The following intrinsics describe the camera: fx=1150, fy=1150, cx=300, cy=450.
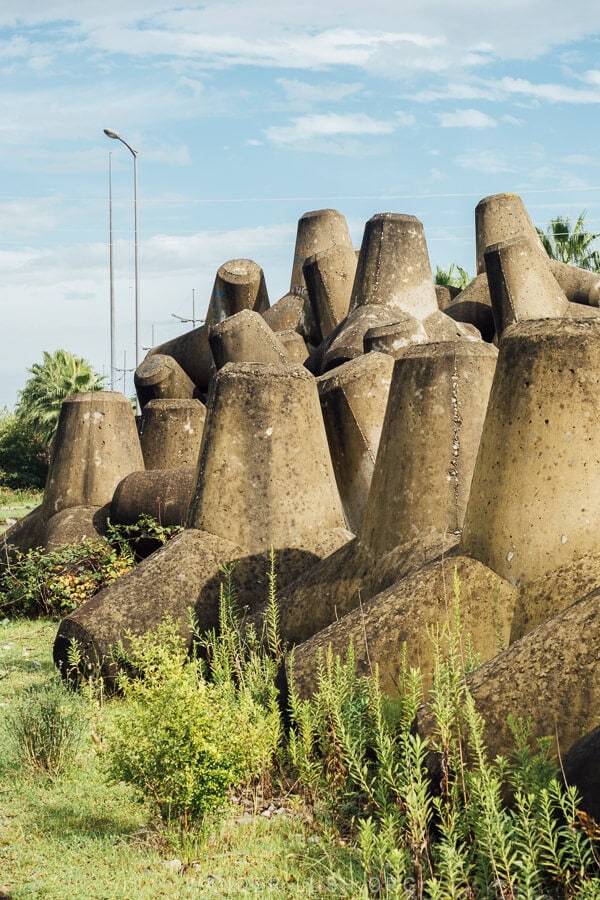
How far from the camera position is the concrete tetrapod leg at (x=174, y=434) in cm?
1149

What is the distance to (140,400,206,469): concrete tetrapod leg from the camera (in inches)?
452

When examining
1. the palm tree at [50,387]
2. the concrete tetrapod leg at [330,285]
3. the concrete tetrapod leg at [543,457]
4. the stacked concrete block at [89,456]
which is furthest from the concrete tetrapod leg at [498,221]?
the palm tree at [50,387]

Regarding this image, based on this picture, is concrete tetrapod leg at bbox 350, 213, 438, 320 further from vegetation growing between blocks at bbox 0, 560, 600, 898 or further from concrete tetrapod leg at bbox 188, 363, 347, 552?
vegetation growing between blocks at bbox 0, 560, 600, 898

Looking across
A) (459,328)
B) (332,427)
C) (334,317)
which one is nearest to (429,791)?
(332,427)

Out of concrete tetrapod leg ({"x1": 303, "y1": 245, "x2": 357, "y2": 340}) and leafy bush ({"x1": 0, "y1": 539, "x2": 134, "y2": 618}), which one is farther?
concrete tetrapod leg ({"x1": 303, "y1": 245, "x2": 357, "y2": 340})

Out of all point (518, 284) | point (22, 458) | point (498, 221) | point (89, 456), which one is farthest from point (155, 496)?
point (22, 458)

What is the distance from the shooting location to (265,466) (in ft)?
23.2

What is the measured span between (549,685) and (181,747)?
135cm

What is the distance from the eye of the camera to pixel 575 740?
3.86 m

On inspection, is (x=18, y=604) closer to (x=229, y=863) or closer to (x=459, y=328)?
(x=459, y=328)

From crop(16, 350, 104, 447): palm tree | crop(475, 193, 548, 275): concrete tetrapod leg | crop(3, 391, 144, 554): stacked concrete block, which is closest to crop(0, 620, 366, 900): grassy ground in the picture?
crop(3, 391, 144, 554): stacked concrete block

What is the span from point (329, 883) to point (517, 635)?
1567 mm

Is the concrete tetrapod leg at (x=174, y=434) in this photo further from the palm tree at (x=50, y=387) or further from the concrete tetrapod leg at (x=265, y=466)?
the palm tree at (x=50, y=387)

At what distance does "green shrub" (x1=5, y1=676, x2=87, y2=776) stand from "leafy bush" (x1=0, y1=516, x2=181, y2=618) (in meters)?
3.97
